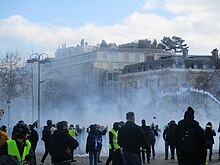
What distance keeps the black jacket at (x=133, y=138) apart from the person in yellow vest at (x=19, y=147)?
4.82m

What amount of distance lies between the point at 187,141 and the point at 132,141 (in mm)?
2819

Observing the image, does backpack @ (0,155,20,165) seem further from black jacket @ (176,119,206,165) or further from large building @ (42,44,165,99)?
large building @ (42,44,165,99)

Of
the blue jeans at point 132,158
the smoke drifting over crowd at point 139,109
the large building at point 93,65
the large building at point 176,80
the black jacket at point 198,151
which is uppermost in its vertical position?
the large building at point 93,65

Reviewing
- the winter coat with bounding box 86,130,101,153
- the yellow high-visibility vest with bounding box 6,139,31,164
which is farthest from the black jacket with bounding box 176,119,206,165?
the winter coat with bounding box 86,130,101,153

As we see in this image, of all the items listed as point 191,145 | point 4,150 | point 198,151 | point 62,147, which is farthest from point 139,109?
point 4,150

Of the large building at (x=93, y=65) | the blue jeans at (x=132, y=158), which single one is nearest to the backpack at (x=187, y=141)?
the blue jeans at (x=132, y=158)

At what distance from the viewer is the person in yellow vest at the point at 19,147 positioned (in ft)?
32.7

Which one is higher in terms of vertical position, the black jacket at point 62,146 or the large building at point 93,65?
the large building at point 93,65

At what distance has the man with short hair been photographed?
14.6m

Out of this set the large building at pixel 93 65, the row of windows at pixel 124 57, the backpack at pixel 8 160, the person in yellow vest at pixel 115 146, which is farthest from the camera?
the row of windows at pixel 124 57

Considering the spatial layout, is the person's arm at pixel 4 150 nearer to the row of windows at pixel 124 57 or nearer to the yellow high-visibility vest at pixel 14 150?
the yellow high-visibility vest at pixel 14 150

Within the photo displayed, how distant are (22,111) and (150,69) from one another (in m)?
21.4

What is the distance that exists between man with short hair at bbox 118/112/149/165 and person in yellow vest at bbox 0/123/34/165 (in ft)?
15.8

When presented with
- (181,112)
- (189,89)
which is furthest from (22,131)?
(189,89)
